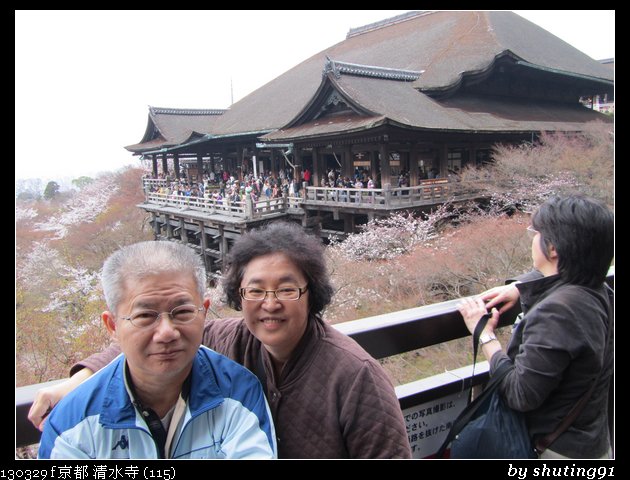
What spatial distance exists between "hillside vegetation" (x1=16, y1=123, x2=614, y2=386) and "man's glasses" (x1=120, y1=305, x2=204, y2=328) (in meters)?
5.02

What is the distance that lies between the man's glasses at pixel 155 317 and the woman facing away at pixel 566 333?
871 mm

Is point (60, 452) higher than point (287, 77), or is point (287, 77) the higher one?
point (287, 77)

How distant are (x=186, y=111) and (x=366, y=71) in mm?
12816

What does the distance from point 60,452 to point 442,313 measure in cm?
114

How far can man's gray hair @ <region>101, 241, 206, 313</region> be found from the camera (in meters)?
1.26

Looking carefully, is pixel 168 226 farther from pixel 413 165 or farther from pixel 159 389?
pixel 159 389

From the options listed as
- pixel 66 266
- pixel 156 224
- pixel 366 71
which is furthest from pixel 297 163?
pixel 156 224

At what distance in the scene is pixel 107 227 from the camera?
2091cm

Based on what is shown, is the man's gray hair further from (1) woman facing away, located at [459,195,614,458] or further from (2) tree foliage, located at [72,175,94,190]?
(2) tree foliage, located at [72,175,94,190]

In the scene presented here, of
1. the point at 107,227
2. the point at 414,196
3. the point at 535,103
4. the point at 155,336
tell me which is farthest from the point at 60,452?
the point at 107,227

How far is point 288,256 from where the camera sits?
136 cm

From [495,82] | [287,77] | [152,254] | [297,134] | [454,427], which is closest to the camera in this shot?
[152,254]

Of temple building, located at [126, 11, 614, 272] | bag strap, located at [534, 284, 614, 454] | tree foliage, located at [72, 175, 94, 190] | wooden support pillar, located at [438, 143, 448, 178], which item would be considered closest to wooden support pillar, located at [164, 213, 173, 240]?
temple building, located at [126, 11, 614, 272]
